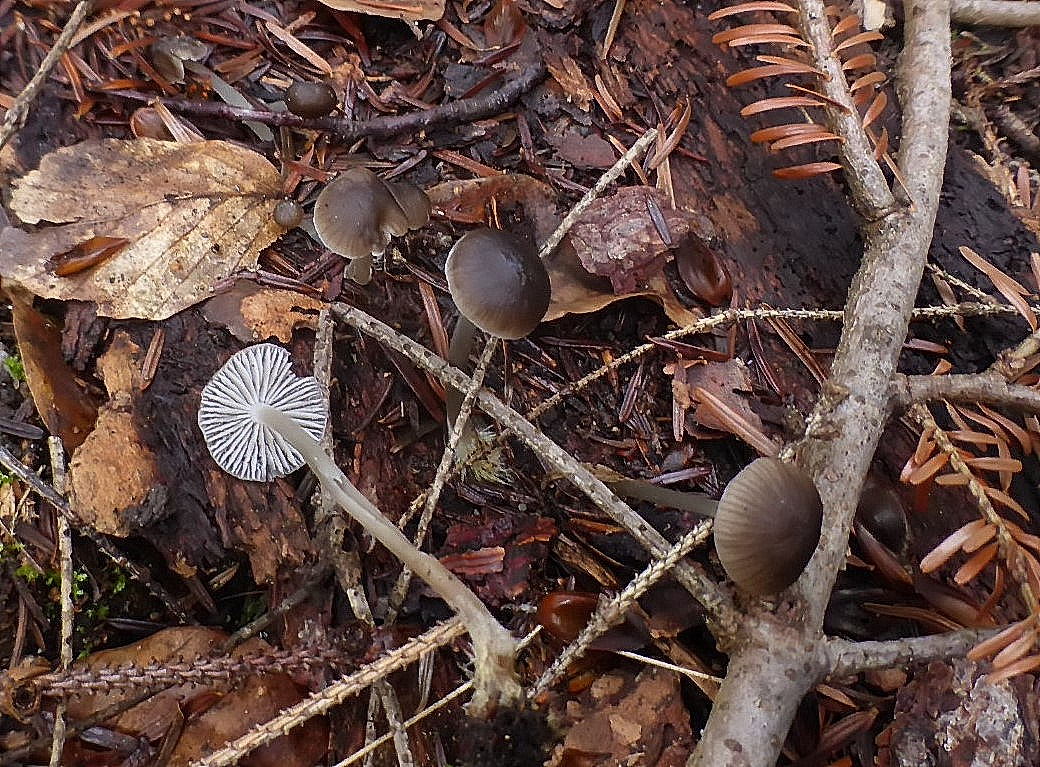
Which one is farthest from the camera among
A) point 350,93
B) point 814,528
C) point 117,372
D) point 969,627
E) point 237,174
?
point 350,93

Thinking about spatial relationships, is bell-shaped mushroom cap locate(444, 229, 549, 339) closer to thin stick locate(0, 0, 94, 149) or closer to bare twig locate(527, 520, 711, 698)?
bare twig locate(527, 520, 711, 698)

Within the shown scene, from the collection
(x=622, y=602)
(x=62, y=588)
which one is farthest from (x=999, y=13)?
(x=62, y=588)

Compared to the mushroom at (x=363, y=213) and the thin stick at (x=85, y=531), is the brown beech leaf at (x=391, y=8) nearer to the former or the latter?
the mushroom at (x=363, y=213)

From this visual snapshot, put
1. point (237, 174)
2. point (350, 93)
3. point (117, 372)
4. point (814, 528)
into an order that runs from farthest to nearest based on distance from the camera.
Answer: point (350, 93) < point (237, 174) < point (117, 372) < point (814, 528)

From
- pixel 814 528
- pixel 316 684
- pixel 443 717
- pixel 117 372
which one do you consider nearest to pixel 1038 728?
pixel 814 528

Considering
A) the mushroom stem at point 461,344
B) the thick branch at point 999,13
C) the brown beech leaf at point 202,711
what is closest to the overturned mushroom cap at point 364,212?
the mushroom stem at point 461,344

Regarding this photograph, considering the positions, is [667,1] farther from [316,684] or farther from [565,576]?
[316,684]
